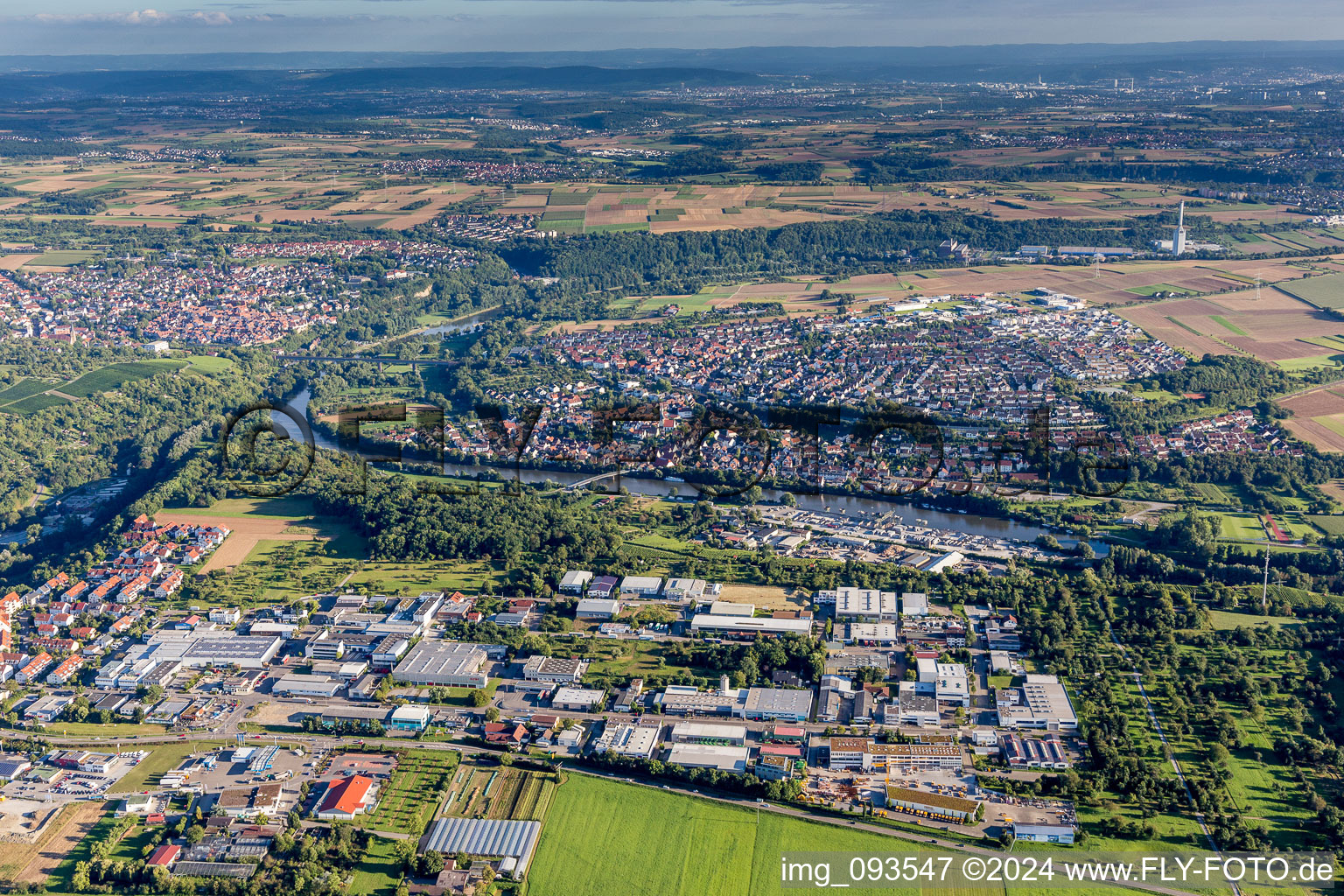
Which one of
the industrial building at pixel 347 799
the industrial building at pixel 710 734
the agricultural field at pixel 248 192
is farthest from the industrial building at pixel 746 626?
the agricultural field at pixel 248 192

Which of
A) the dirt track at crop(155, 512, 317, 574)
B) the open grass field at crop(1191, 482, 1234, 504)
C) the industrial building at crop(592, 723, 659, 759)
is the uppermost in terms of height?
the open grass field at crop(1191, 482, 1234, 504)

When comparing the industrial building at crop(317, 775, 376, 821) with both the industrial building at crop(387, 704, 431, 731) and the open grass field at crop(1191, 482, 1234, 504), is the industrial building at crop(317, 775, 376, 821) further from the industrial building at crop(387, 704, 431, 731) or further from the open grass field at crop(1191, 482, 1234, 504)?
the open grass field at crop(1191, 482, 1234, 504)

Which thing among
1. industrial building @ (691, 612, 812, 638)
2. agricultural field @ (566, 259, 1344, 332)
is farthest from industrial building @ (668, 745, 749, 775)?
agricultural field @ (566, 259, 1344, 332)

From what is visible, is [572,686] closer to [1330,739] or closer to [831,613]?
[831,613]

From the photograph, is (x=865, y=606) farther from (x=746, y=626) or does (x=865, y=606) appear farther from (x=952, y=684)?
(x=952, y=684)

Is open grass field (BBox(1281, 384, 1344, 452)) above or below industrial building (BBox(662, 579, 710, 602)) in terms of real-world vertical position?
above

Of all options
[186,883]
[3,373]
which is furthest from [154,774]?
[3,373]

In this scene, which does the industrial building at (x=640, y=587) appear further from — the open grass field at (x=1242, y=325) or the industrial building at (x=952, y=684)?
the open grass field at (x=1242, y=325)
